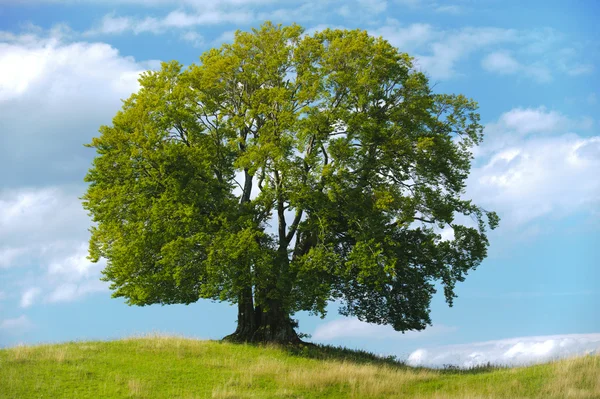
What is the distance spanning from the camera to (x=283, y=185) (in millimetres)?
28688

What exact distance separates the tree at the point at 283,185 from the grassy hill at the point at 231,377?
2.97 metres

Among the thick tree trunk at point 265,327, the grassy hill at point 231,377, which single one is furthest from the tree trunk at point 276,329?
the grassy hill at point 231,377

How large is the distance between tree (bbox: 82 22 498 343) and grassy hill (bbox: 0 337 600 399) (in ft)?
9.74

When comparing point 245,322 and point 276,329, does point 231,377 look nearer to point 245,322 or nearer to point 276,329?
point 276,329

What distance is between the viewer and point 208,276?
2830cm

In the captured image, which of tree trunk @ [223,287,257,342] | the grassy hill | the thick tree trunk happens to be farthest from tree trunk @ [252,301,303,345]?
the grassy hill

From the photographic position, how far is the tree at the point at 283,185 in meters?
28.0

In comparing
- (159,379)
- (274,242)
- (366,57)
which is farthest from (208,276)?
(366,57)

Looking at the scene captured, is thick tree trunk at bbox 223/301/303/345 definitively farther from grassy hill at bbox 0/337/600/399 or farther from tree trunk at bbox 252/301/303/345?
grassy hill at bbox 0/337/600/399

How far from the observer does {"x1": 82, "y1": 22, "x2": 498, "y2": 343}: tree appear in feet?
92.0

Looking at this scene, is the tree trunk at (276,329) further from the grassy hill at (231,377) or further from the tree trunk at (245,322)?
the grassy hill at (231,377)

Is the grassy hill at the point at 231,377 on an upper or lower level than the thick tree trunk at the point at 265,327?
lower

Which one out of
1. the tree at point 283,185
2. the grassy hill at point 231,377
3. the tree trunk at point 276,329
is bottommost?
the grassy hill at point 231,377

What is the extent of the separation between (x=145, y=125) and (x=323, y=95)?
8.77 m
